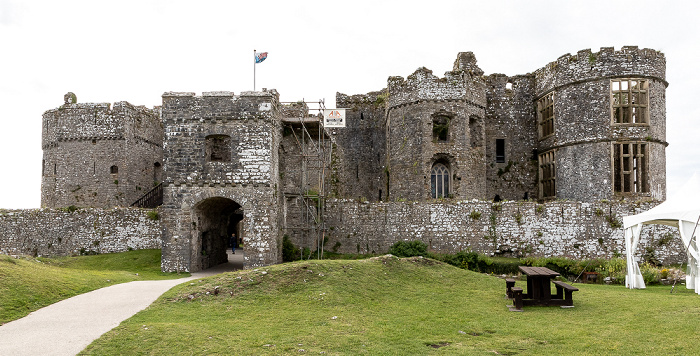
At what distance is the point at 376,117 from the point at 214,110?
50.8 ft

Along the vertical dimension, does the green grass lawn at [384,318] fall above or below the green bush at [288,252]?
below

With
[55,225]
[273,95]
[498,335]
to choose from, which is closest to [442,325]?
[498,335]

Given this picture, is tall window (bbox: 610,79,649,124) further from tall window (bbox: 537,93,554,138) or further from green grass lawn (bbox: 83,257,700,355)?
green grass lawn (bbox: 83,257,700,355)

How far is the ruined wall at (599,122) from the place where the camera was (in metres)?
27.9

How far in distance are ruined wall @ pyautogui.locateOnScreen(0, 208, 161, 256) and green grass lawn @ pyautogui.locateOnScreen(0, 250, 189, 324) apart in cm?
218

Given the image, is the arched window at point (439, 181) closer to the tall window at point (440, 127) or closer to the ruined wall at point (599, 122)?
the tall window at point (440, 127)

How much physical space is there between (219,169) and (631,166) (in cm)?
2237

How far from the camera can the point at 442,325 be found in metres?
11.1

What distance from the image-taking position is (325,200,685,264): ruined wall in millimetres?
23328

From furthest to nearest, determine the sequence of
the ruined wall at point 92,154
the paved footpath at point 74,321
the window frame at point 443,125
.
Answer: the ruined wall at point 92,154 < the window frame at point 443,125 < the paved footpath at point 74,321

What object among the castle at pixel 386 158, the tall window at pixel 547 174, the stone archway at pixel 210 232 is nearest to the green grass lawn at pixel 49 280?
the stone archway at pixel 210 232

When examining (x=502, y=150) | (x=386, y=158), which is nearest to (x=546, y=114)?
(x=502, y=150)

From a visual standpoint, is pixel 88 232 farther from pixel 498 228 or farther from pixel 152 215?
pixel 498 228

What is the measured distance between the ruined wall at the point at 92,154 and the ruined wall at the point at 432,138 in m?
17.2
